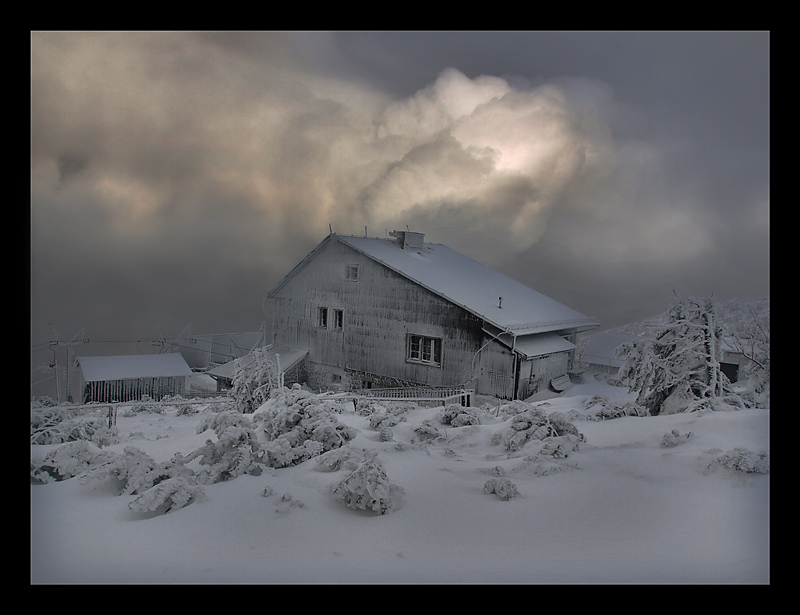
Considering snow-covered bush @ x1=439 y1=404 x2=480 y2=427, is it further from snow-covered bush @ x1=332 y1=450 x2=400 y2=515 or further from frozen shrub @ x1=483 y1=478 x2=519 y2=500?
snow-covered bush @ x1=332 y1=450 x2=400 y2=515

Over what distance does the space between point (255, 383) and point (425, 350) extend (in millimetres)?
1177

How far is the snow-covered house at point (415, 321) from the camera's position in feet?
8.27

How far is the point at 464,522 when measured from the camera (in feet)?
6.77

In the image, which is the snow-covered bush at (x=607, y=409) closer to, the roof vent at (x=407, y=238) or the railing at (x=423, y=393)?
the railing at (x=423, y=393)

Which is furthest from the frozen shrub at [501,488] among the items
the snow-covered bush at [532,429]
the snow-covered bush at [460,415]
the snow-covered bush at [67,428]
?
the snow-covered bush at [67,428]

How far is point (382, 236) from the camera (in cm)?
272

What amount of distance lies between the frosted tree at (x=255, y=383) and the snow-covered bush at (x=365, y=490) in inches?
38.9

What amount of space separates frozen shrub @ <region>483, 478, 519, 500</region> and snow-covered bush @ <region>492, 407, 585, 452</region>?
303mm

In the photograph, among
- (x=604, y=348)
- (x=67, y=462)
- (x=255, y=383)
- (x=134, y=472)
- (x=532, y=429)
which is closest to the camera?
(x=134, y=472)

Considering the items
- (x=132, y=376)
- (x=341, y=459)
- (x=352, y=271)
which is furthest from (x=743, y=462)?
(x=132, y=376)

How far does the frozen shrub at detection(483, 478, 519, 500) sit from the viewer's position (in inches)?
84.6

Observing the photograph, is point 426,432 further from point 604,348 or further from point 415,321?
point 604,348
